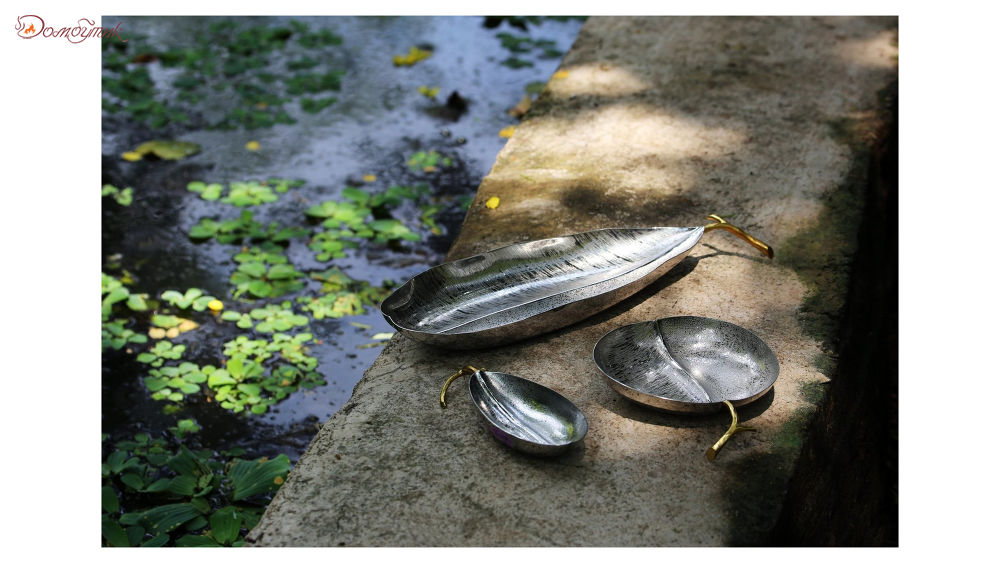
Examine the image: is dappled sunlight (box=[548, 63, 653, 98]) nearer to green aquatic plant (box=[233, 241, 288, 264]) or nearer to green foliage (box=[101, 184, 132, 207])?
green aquatic plant (box=[233, 241, 288, 264])

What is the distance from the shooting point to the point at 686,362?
6.34 feet

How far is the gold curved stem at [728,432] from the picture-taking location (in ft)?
5.48

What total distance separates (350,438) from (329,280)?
141cm

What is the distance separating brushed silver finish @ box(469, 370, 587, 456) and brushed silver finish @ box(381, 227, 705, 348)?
18cm

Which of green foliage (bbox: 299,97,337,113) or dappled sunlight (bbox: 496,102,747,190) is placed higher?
dappled sunlight (bbox: 496,102,747,190)

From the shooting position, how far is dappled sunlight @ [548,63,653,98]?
11.3 ft

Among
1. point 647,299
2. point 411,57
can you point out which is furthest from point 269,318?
point 411,57

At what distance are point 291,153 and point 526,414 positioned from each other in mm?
2577

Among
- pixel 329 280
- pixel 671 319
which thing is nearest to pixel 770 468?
pixel 671 319

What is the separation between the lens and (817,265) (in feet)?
7.79

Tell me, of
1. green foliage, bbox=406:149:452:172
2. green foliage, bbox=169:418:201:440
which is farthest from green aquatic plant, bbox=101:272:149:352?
green foliage, bbox=406:149:452:172

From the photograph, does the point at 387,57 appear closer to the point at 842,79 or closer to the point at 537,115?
the point at 537,115

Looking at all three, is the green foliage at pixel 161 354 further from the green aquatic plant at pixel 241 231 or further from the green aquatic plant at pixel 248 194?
the green aquatic plant at pixel 248 194

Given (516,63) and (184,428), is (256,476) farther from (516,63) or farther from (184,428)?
(516,63)
